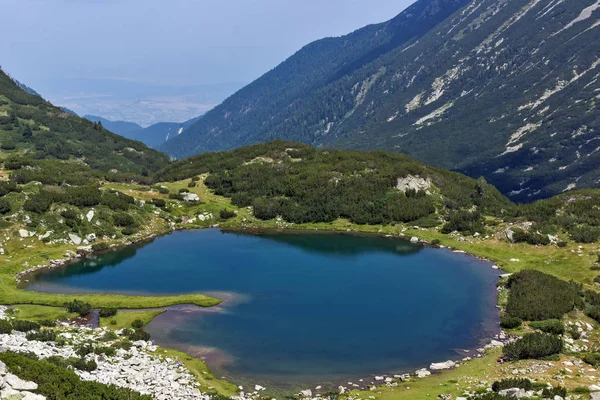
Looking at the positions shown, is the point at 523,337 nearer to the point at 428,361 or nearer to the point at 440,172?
the point at 428,361

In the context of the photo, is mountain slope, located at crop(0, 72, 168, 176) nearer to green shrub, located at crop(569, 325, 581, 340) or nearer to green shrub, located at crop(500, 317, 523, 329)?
green shrub, located at crop(500, 317, 523, 329)

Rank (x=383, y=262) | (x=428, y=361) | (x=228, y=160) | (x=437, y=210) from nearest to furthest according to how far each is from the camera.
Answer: (x=428, y=361) < (x=383, y=262) < (x=437, y=210) < (x=228, y=160)

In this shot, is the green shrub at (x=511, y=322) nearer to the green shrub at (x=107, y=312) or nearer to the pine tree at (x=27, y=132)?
the green shrub at (x=107, y=312)

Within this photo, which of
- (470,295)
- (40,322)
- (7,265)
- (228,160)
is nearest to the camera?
(40,322)

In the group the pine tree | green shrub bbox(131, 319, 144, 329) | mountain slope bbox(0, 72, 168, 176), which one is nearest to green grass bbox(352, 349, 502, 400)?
green shrub bbox(131, 319, 144, 329)

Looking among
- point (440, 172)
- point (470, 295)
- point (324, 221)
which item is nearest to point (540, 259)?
point (470, 295)

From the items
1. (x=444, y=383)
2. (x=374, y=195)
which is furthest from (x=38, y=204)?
(x=444, y=383)

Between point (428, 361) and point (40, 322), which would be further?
point (40, 322)
